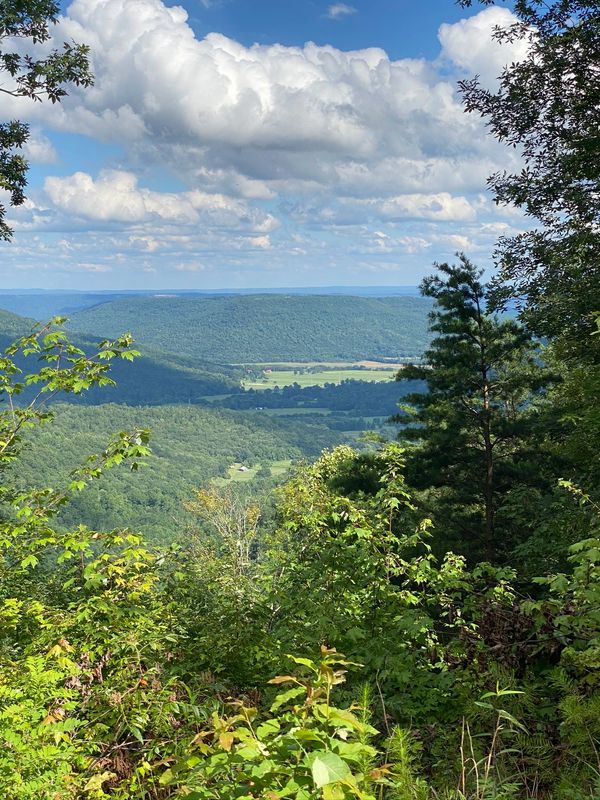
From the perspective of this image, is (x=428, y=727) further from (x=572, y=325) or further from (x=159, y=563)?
(x=572, y=325)

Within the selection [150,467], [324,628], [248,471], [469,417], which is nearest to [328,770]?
[324,628]

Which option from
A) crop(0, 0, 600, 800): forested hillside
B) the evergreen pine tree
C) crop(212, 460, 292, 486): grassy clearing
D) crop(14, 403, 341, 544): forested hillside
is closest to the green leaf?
crop(0, 0, 600, 800): forested hillside

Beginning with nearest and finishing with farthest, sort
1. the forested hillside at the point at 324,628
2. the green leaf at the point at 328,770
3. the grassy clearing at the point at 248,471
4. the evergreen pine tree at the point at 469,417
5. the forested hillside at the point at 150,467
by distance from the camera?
the green leaf at the point at 328,770
the forested hillside at the point at 324,628
the evergreen pine tree at the point at 469,417
the forested hillside at the point at 150,467
the grassy clearing at the point at 248,471

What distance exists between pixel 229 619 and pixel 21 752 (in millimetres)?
2737

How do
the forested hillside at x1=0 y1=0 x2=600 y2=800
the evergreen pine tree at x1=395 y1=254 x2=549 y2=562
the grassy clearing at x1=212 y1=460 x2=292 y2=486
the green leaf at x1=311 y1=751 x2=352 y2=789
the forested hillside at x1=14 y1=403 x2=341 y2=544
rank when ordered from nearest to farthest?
the green leaf at x1=311 y1=751 x2=352 y2=789, the forested hillside at x1=0 y1=0 x2=600 y2=800, the evergreen pine tree at x1=395 y1=254 x2=549 y2=562, the forested hillside at x1=14 y1=403 x2=341 y2=544, the grassy clearing at x1=212 y1=460 x2=292 y2=486

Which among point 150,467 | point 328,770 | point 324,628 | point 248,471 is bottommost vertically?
point 248,471

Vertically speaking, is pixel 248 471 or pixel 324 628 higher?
pixel 324 628

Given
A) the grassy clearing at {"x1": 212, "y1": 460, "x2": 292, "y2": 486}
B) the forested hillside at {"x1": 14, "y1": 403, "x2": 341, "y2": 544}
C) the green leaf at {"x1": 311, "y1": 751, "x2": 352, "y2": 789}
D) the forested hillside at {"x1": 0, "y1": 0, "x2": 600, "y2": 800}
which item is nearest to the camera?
the green leaf at {"x1": 311, "y1": 751, "x2": 352, "y2": 789}

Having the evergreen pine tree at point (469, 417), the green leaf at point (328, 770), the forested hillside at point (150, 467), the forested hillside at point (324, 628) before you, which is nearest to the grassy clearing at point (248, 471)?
the forested hillside at point (150, 467)

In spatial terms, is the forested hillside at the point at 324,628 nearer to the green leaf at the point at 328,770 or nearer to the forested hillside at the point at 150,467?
the green leaf at the point at 328,770

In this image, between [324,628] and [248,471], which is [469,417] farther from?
[248,471]

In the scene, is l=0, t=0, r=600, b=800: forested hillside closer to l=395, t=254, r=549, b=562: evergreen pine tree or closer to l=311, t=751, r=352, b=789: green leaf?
l=311, t=751, r=352, b=789: green leaf

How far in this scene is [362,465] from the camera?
1884 cm

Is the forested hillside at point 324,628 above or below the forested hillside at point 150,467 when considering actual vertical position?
above
